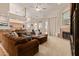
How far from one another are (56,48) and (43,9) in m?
0.97

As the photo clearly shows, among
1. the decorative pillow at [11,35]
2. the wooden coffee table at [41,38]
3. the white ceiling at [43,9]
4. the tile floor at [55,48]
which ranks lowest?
the tile floor at [55,48]

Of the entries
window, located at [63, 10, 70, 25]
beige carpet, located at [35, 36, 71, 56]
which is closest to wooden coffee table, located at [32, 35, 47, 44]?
beige carpet, located at [35, 36, 71, 56]

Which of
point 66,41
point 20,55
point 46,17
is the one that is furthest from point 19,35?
point 66,41

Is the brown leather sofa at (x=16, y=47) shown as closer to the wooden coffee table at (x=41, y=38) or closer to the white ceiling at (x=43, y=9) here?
the wooden coffee table at (x=41, y=38)

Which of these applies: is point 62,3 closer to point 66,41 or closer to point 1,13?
point 66,41

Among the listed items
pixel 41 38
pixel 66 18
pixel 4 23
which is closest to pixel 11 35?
pixel 4 23

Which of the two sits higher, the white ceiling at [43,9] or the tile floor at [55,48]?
the white ceiling at [43,9]

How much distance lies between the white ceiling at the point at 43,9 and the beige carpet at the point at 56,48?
23.5 inches

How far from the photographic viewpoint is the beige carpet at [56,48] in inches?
112

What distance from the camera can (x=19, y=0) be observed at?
112 inches

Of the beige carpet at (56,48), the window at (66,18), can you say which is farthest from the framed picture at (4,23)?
the window at (66,18)

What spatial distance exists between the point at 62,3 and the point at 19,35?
1273 millimetres

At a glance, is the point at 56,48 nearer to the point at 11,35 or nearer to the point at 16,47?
the point at 16,47

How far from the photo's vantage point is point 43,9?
2.96m
